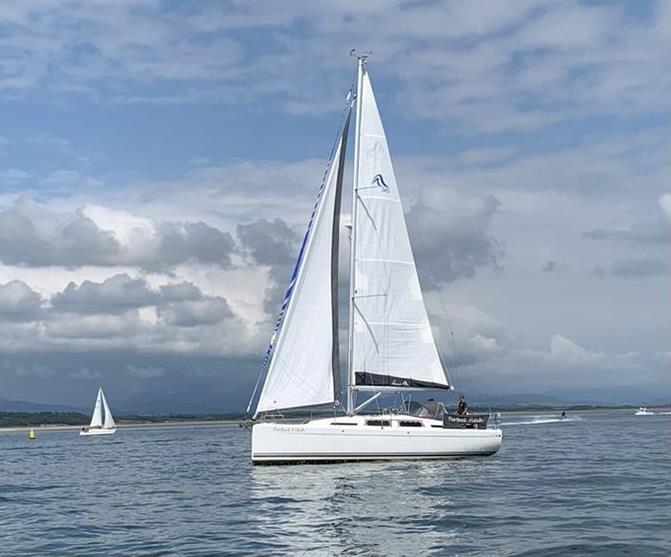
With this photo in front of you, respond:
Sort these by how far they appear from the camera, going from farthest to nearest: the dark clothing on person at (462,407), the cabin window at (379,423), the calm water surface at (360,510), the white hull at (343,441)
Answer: the dark clothing on person at (462,407) → the cabin window at (379,423) → the white hull at (343,441) → the calm water surface at (360,510)

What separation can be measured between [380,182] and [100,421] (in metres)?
92.5

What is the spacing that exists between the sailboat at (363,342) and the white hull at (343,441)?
0.05 metres

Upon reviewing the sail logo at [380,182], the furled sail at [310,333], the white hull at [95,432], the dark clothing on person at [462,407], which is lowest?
the white hull at [95,432]

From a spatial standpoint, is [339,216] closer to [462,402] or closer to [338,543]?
[462,402]

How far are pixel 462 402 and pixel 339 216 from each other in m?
11.4

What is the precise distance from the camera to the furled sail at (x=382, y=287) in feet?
141

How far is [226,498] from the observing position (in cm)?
3234

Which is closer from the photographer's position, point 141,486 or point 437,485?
point 437,485

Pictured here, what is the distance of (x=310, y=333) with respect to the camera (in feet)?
139

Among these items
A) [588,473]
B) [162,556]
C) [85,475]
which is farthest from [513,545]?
[85,475]

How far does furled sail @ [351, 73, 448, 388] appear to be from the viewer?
4288cm

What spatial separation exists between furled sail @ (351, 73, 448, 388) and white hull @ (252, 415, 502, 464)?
3.15m

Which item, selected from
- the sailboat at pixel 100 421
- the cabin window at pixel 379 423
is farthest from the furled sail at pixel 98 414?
the cabin window at pixel 379 423

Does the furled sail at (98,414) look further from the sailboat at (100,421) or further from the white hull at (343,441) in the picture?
the white hull at (343,441)
